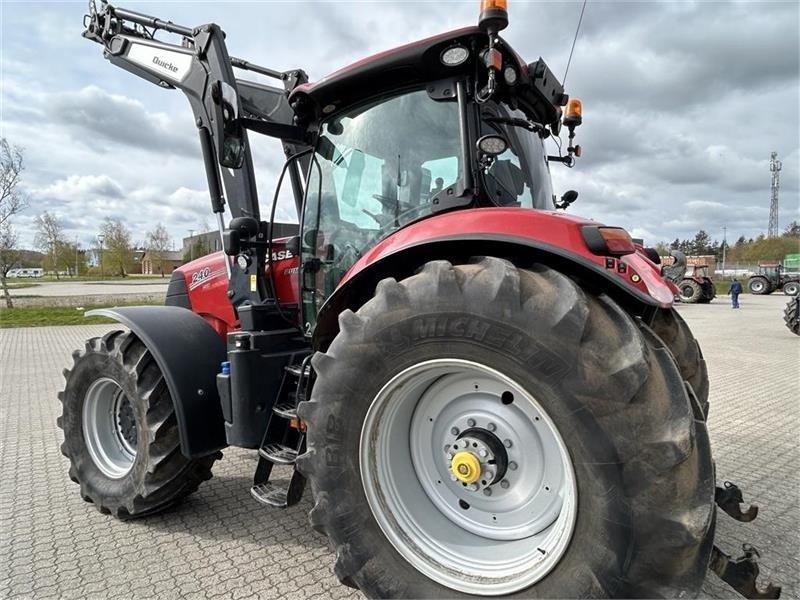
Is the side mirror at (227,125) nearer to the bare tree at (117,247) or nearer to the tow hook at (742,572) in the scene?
the tow hook at (742,572)

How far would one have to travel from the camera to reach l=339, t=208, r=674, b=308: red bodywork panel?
6.68 ft

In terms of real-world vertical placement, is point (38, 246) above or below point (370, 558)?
above

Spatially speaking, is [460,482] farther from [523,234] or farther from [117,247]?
[117,247]

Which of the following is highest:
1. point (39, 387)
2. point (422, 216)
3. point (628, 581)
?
point (422, 216)

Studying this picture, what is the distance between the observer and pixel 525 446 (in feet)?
7.02

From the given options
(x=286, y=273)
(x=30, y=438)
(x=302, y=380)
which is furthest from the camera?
(x=30, y=438)

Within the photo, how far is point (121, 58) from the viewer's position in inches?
165

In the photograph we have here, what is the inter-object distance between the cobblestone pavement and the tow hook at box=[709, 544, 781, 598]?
70 cm

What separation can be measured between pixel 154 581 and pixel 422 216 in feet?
7.62

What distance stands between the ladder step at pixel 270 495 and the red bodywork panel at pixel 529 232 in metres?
1.34

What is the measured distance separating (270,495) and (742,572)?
217 cm

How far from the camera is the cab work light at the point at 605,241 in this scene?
2.01 meters

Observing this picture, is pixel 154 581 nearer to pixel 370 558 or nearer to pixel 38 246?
pixel 370 558

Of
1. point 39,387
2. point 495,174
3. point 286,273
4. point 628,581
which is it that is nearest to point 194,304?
point 286,273
